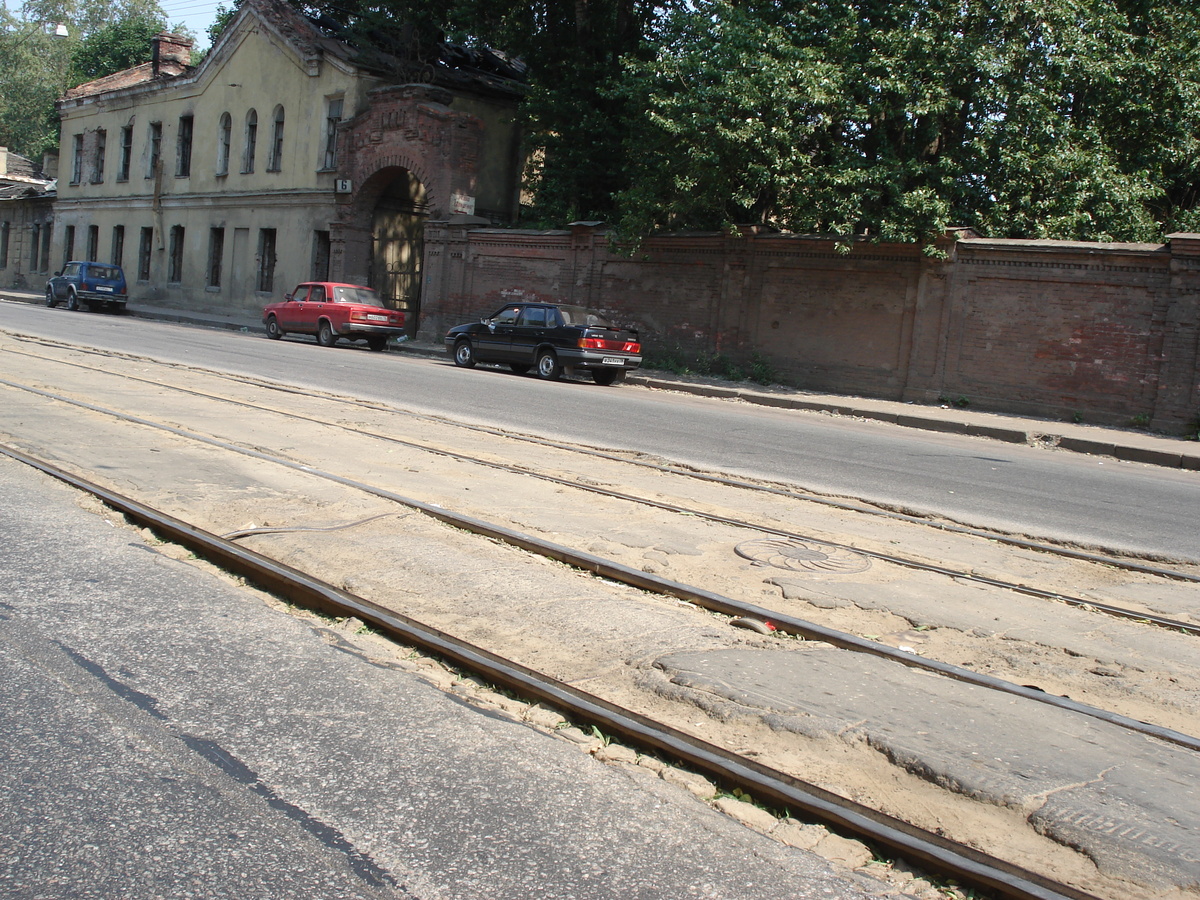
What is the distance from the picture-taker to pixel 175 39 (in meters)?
45.9

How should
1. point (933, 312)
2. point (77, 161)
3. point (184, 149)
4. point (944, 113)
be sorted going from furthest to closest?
point (77, 161) < point (184, 149) < point (933, 312) < point (944, 113)

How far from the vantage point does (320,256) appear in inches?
1394

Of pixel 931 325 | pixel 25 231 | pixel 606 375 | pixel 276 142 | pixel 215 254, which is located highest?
pixel 276 142

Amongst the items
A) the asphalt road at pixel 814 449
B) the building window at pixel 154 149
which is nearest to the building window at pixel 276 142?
the building window at pixel 154 149

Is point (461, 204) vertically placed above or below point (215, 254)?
above

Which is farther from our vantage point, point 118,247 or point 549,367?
point 118,247

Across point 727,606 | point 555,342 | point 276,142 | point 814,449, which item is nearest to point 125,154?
point 276,142

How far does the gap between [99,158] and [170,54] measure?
5.62m

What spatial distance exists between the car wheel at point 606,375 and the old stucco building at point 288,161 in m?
10.1

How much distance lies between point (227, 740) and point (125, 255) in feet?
153

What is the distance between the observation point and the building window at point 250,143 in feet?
125

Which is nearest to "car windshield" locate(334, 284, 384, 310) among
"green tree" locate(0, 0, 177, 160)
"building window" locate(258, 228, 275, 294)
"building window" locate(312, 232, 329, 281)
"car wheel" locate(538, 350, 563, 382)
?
"building window" locate(312, 232, 329, 281)

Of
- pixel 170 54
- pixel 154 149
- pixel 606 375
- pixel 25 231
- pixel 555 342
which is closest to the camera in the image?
pixel 555 342

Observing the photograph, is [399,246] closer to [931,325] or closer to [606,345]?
[606,345]
